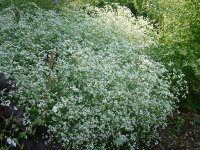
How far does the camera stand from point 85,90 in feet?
15.9

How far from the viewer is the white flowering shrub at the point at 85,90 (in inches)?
181

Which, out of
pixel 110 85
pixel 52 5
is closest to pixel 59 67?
pixel 110 85

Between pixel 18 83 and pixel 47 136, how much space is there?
0.74m

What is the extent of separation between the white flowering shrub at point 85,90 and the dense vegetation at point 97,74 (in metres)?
0.01

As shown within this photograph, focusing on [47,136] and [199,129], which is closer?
[47,136]

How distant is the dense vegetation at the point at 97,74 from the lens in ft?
15.2

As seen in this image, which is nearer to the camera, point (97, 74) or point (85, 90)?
point (85, 90)

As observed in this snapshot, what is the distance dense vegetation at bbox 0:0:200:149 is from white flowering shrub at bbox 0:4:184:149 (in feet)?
0.04

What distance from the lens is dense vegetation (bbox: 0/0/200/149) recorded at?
464cm

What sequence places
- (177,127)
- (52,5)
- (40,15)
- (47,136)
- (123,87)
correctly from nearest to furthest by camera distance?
(47,136), (123,87), (177,127), (40,15), (52,5)

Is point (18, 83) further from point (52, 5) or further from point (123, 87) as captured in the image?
point (52, 5)

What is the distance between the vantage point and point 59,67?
5.18 m

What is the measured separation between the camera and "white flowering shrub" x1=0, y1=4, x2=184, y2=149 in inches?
181

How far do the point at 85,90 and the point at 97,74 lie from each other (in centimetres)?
45
